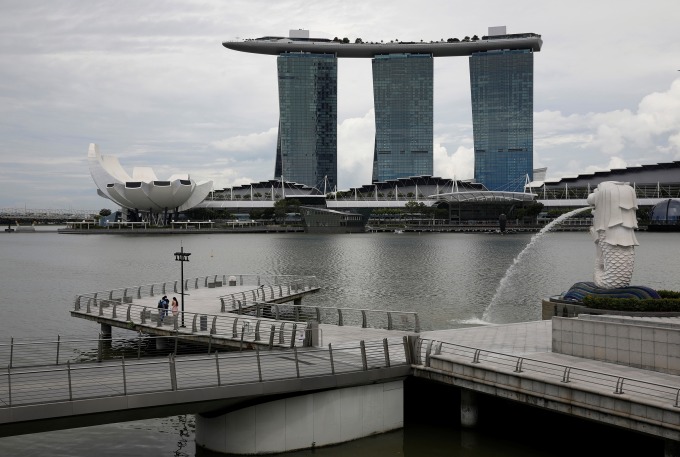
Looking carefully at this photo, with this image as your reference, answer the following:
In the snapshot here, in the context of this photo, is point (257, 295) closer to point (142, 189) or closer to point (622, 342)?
point (622, 342)

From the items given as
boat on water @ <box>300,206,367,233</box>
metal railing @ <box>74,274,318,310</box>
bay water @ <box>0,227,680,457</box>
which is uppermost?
boat on water @ <box>300,206,367,233</box>

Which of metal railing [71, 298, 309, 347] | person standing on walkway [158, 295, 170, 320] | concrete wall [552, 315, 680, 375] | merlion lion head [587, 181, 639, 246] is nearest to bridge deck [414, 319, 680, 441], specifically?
concrete wall [552, 315, 680, 375]

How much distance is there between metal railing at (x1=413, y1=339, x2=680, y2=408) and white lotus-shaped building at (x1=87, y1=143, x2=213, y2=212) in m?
149

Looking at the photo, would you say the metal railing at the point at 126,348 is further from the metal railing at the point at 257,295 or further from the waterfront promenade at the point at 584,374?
the waterfront promenade at the point at 584,374

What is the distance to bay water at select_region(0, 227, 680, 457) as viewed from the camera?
60.0 ft

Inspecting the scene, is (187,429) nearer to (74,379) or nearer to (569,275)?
(74,379)

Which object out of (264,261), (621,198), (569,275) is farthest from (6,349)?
(264,261)

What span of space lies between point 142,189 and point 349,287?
118778 mm

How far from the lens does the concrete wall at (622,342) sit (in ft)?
57.5

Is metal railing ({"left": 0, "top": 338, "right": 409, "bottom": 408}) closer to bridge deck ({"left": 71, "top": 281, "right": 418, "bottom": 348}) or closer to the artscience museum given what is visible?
bridge deck ({"left": 71, "top": 281, "right": 418, "bottom": 348})

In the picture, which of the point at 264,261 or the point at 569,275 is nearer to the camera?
the point at 569,275

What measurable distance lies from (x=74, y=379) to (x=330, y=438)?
6.05m

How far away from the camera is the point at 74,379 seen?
1677 cm

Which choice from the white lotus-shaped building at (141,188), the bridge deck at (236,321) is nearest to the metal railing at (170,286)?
the bridge deck at (236,321)
